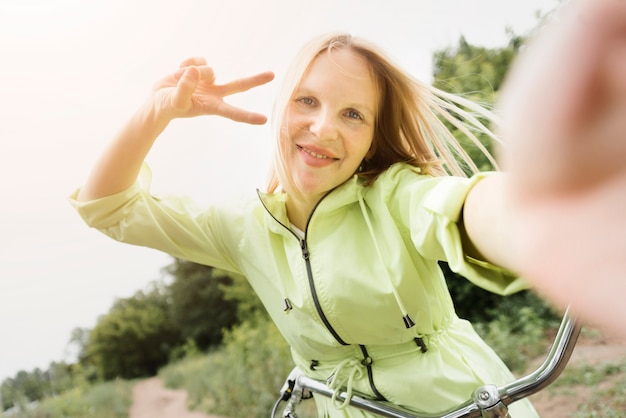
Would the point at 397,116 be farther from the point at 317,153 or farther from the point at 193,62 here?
the point at 193,62

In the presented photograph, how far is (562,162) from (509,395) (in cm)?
44

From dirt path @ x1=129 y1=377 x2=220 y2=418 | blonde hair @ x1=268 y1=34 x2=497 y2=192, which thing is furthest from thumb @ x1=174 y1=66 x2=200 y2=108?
dirt path @ x1=129 y1=377 x2=220 y2=418

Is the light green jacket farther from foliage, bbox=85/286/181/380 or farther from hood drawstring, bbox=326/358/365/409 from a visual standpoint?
foliage, bbox=85/286/181/380

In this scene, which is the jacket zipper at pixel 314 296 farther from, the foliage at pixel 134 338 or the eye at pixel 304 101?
the foliage at pixel 134 338

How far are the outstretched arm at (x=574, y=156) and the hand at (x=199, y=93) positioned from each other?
603 millimetres

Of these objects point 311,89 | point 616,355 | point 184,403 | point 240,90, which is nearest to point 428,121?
point 311,89

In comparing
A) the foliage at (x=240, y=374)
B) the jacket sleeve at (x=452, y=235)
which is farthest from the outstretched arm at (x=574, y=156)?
the foliage at (x=240, y=374)

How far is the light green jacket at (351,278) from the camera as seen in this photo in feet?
2.29

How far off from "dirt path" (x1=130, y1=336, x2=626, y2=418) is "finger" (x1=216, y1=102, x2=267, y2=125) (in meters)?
1.66

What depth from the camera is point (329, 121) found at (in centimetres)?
73

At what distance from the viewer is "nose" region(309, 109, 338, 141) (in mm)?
721

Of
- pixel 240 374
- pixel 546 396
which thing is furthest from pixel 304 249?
pixel 240 374

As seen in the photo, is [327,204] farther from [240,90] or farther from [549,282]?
[549,282]

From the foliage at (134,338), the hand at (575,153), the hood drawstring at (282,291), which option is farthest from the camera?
the foliage at (134,338)
